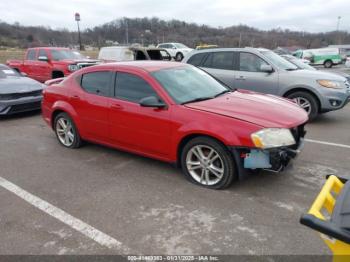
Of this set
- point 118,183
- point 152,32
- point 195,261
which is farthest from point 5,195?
point 152,32

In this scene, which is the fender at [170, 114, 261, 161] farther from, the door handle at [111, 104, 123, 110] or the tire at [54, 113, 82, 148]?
the tire at [54, 113, 82, 148]

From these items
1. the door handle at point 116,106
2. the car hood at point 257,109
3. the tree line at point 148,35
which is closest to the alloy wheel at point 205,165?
the car hood at point 257,109

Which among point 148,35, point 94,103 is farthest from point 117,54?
point 148,35

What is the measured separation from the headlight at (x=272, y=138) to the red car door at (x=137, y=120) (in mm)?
1159

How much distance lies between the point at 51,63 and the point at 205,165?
33.6 feet

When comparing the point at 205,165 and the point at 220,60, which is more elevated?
the point at 220,60

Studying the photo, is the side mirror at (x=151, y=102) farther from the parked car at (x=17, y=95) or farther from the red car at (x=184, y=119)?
the parked car at (x=17, y=95)

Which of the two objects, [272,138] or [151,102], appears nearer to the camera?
[272,138]

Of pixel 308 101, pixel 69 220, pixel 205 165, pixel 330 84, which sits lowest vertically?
pixel 69 220

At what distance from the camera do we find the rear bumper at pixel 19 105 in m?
7.70

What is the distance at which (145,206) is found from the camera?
3580 mm

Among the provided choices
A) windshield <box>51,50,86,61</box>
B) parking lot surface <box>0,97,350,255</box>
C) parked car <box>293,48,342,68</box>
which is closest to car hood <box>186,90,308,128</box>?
parking lot surface <box>0,97,350,255</box>

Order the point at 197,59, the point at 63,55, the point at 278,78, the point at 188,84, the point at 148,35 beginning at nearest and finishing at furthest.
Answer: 1. the point at 188,84
2. the point at 278,78
3. the point at 197,59
4. the point at 63,55
5. the point at 148,35

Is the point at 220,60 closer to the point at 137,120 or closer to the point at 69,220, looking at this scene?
the point at 137,120
